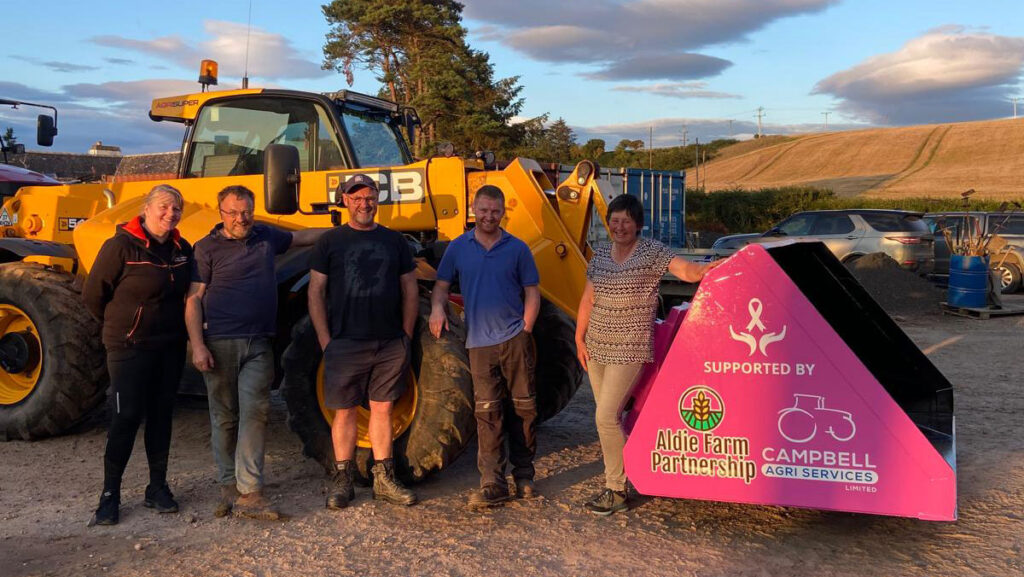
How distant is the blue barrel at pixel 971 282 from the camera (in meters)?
14.3

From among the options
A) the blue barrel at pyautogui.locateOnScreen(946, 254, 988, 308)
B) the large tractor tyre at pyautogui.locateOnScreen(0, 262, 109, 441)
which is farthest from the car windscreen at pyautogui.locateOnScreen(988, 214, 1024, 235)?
the large tractor tyre at pyautogui.locateOnScreen(0, 262, 109, 441)

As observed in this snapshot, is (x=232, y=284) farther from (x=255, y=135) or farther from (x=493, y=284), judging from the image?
(x=255, y=135)

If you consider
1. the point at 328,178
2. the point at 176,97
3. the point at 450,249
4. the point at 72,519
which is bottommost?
the point at 72,519

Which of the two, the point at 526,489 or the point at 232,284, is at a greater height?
the point at 232,284

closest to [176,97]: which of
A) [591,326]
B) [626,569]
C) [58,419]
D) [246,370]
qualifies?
[58,419]

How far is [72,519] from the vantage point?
4.79 meters

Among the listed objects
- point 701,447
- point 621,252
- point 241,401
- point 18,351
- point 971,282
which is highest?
point 621,252

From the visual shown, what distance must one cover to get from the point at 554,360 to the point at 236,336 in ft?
7.82

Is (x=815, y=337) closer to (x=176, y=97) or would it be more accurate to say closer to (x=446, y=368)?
(x=446, y=368)

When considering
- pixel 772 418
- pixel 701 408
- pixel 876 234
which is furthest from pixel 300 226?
pixel 876 234

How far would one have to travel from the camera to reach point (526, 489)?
513 centimetres

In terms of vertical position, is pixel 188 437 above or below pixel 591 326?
below

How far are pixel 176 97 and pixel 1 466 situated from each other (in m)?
2.99

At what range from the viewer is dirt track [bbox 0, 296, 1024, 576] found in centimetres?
409
